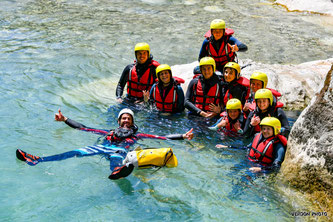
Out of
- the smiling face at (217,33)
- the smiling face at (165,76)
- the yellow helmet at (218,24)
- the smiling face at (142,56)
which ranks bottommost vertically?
the smiling face at (165,76)

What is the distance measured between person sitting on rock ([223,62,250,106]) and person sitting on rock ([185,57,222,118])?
0.66 ft

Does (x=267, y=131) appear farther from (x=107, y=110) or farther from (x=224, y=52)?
(x=107, y=110)

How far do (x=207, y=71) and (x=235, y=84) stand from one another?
1.98 feet

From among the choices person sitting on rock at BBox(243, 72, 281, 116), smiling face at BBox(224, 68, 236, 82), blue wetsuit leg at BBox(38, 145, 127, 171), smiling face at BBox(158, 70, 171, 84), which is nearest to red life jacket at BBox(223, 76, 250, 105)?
smiling face at BBox(224, 68, 236, 82)

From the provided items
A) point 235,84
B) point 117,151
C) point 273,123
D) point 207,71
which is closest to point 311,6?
point 235,84

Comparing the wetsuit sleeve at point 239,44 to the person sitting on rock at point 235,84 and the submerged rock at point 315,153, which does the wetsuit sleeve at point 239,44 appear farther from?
the submerged rock at point 315,153

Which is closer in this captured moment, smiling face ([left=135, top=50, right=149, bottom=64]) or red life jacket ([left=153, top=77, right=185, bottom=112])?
red life jacket ([left=153, top=77, right=185, bottom=112])

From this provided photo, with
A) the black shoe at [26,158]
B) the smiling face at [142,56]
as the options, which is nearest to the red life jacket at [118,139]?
the black shoe at [26,158]

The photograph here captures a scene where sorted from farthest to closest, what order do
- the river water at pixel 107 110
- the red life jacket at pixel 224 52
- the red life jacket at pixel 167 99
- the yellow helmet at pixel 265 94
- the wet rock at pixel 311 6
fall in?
the wet rock at pixel 311 6 → the red life jacket at pixel 224 52 → the red life jacket at pixel 167 99 → the yellow helmet at pixel 265 94 → the river water at pixel 107 110

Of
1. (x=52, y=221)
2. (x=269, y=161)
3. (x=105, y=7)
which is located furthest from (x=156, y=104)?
(x=105, y=7)

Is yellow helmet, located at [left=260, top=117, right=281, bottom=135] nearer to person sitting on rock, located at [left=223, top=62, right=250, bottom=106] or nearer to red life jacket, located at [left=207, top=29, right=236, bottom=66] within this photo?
person sitting on rock, located at [left=223, top=62, right=250, bottom=106]

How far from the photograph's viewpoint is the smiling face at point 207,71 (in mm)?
7527

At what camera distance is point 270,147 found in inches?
229

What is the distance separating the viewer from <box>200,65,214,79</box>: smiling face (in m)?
7.53
